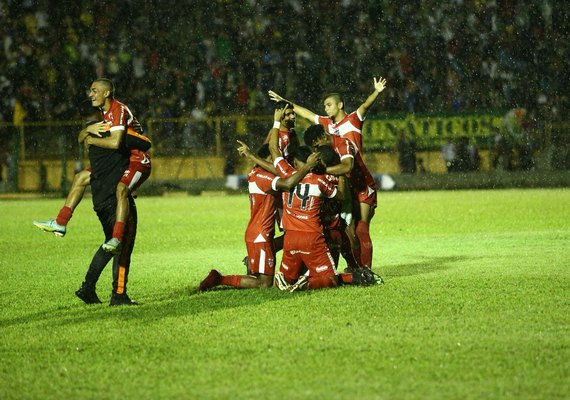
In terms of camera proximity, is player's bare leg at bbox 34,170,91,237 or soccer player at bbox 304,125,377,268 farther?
soccer player at bbox 304,125,377,268

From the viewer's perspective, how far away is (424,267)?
11.6m

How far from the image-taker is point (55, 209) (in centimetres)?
2527

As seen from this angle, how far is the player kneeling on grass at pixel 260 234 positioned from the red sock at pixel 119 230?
4.19 ft

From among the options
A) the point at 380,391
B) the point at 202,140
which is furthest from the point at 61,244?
the point at 202,140

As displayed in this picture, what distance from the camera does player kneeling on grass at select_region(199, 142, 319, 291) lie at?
31.8ft

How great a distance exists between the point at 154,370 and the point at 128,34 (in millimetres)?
29857

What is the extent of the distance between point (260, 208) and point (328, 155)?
1.01 metres

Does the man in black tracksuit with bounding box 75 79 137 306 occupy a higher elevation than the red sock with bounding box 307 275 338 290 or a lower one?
higher

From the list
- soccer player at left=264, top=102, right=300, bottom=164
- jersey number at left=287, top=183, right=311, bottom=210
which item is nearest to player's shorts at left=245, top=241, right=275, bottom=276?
jersey number at left=287, top=183, right=311, bottom=210

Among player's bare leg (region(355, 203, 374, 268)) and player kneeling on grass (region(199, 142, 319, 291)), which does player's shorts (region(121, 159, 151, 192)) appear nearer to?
player kneeling on grass (region(199, 142, 319, 291))

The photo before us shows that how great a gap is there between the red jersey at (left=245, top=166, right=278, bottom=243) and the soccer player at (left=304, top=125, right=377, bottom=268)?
0.65 m

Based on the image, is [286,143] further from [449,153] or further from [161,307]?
[449,153]

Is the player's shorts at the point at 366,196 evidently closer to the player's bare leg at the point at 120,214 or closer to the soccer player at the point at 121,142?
the soccer player at the point at 121,142

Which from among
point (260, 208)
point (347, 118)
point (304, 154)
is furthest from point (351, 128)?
point (260, 208)
